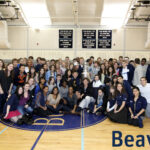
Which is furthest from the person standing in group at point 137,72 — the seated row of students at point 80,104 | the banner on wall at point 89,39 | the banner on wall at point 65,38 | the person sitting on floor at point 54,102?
the banner on wall at point 65,38

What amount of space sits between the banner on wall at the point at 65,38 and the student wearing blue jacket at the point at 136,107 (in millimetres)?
6389

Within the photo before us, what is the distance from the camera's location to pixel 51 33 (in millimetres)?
10172

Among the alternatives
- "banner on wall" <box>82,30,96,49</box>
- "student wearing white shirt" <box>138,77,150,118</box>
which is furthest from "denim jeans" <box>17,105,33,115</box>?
"banner on wall" <box>82,30,96,49</box>

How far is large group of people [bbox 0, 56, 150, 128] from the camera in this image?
14.5 feet

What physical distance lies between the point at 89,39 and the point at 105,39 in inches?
37.9

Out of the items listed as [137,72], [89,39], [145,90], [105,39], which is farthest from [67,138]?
[105,39]

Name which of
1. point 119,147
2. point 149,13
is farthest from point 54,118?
point 149,13

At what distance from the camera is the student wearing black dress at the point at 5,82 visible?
4.67 m

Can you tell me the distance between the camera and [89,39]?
10.0 m

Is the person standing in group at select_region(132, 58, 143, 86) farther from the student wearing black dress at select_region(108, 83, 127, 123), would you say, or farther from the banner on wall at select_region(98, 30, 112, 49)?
the banner on wall at select_region(98, 30, 112, 49)

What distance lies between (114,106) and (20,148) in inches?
107

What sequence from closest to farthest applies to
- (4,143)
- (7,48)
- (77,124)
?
(4,143), (77,124), (7,48)

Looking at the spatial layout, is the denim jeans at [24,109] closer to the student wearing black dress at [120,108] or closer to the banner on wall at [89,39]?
the student wearing black dress at [120,108]

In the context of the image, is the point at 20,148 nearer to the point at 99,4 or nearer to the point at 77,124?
the point at 77,124
